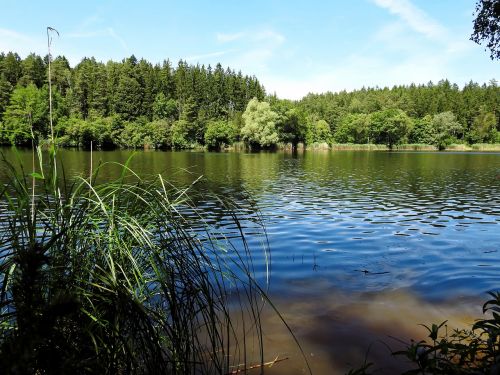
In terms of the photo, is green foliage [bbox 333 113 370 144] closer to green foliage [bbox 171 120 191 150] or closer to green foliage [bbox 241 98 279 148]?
green foliage [bbox 241 98 279 148]

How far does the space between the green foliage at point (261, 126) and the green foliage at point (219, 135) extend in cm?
461

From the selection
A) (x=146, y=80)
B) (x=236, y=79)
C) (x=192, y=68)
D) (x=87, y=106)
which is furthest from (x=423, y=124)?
(x=87, y=106)

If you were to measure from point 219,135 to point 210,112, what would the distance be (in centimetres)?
2322

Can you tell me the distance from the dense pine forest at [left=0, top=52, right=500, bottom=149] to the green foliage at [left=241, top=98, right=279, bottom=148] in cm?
22

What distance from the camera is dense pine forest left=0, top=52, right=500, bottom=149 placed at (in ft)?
283

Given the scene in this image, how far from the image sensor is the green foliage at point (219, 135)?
8550 cm

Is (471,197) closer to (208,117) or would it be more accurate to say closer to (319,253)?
(319,253)

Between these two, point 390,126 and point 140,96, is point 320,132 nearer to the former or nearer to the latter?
point 390,126

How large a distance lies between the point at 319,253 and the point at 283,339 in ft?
16.3

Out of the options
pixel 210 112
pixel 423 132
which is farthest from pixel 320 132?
pixel 210 112

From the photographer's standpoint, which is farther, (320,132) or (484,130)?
(320,132)

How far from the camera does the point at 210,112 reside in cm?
10619

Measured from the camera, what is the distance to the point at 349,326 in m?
5.98

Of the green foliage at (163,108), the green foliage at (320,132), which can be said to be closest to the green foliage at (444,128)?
the green foliage at (320,132)
